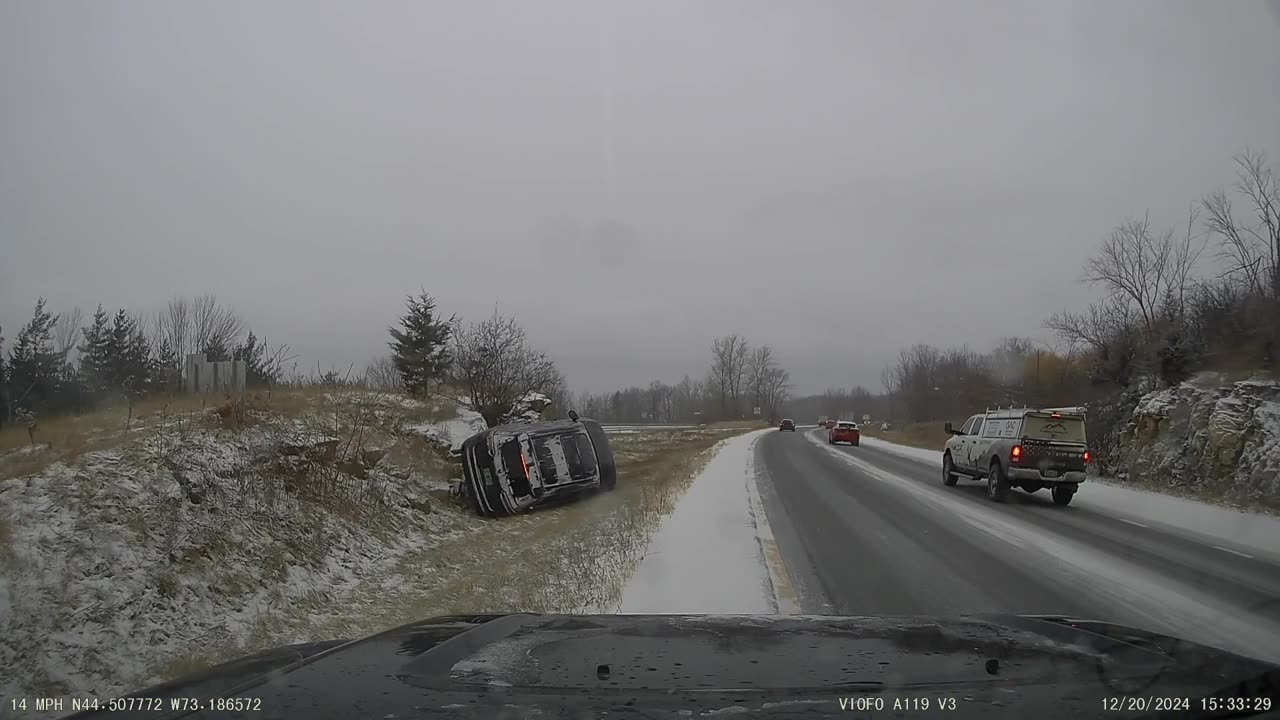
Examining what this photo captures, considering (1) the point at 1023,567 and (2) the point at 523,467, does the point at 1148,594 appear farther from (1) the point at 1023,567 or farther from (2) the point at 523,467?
(2) the point at 523,467

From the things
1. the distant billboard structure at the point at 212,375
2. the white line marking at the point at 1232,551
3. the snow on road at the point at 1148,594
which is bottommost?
the white line marking at the point at 1232,551

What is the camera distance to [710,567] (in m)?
8.29

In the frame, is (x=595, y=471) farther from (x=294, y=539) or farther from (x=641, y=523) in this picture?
(x=294, y=539)

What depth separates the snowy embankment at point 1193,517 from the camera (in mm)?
9734

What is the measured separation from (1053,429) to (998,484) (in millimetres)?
1598

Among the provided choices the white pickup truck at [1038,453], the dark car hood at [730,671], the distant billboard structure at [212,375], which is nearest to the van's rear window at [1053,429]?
the white pickup truck at [1038,453]

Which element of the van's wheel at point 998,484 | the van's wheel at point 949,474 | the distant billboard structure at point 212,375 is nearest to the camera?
the distant billboard structure at point 212,375

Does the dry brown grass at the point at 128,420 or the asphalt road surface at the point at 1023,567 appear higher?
the dry brown grass at the point at 128,420

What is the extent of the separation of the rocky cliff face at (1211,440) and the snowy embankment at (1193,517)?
3.33ft

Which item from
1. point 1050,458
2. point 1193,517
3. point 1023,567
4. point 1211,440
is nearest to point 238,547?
point 1023,567

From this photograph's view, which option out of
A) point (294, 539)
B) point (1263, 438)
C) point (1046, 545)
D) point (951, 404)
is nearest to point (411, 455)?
point (294, 539)

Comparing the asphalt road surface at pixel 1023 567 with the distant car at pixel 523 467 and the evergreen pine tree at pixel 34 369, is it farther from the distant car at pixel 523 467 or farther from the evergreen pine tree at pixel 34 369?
the evergreen pine tree at pixel 34 369

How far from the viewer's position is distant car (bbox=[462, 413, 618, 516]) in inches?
575

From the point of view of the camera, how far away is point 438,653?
2996 millimetres
